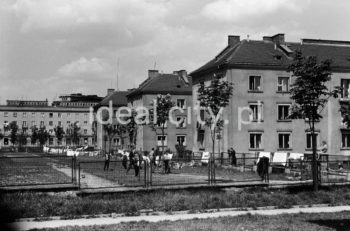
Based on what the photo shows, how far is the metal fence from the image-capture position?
16.6m

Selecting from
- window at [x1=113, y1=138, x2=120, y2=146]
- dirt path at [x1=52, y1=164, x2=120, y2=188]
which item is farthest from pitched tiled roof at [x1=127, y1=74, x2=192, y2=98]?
dirt path at [x1=52, y1=164, x2=120, y2=188]

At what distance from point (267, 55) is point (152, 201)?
3544 cm

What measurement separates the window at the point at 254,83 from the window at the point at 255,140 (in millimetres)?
4503

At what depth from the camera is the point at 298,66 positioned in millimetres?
18594

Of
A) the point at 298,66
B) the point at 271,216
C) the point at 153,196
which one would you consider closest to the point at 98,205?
the point at 153,196

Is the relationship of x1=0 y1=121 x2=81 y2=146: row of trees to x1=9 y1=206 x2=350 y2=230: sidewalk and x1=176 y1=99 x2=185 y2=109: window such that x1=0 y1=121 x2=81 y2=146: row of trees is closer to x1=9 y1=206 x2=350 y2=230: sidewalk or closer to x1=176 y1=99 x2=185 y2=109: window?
x1=176 y1=99 x2=185 y2=109: window

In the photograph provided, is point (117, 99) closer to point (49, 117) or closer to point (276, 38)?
point (49, 117)

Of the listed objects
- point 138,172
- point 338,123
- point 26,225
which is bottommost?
point 26,225

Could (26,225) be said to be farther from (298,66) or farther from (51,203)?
(298,66)

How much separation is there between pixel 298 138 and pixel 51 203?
36.2 m

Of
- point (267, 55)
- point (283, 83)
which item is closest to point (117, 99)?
point (267, 55)

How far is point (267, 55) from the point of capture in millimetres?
48000

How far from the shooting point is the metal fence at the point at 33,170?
16.6m

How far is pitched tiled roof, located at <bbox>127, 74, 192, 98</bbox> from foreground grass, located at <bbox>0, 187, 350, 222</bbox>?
5091 centimetres
